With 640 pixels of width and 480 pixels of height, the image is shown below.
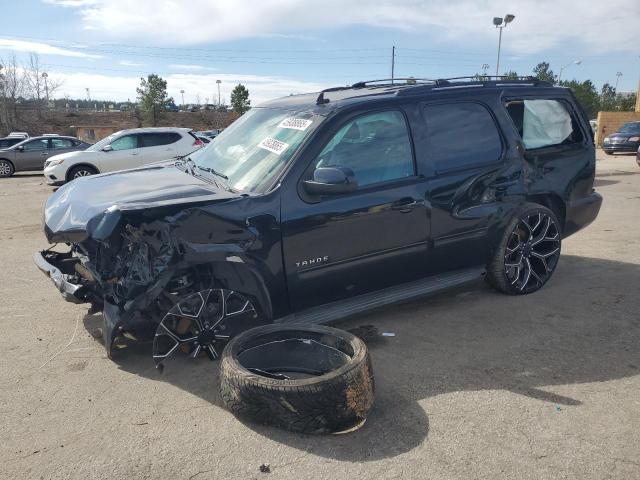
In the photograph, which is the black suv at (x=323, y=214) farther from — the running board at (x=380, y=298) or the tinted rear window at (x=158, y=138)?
the tinted rear window at (x=158, y=138)

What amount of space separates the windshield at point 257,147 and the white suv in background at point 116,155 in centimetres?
1013

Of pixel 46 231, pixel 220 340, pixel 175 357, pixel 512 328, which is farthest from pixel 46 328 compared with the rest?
pixel 512 328

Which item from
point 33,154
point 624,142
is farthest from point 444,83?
point 624,142

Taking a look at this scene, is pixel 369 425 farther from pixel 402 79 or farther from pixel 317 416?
pixel 402 79

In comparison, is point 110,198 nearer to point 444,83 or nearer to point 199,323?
point 199,323

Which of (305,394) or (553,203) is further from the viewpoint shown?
(553,203)

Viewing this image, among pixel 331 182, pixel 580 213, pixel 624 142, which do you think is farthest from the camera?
pixel 624 142

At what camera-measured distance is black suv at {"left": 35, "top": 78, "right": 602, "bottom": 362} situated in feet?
11.0

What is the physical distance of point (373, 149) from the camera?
3971 mm

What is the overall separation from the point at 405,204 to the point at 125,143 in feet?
39.5

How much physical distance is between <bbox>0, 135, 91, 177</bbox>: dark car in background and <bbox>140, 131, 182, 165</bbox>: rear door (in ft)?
18.1

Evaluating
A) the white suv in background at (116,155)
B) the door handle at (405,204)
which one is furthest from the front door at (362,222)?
the white suv in background at (116,155)

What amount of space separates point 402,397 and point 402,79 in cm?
309

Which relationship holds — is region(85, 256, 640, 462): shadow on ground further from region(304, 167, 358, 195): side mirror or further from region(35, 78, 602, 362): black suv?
region(304, 167, 358, 195): side mirror
